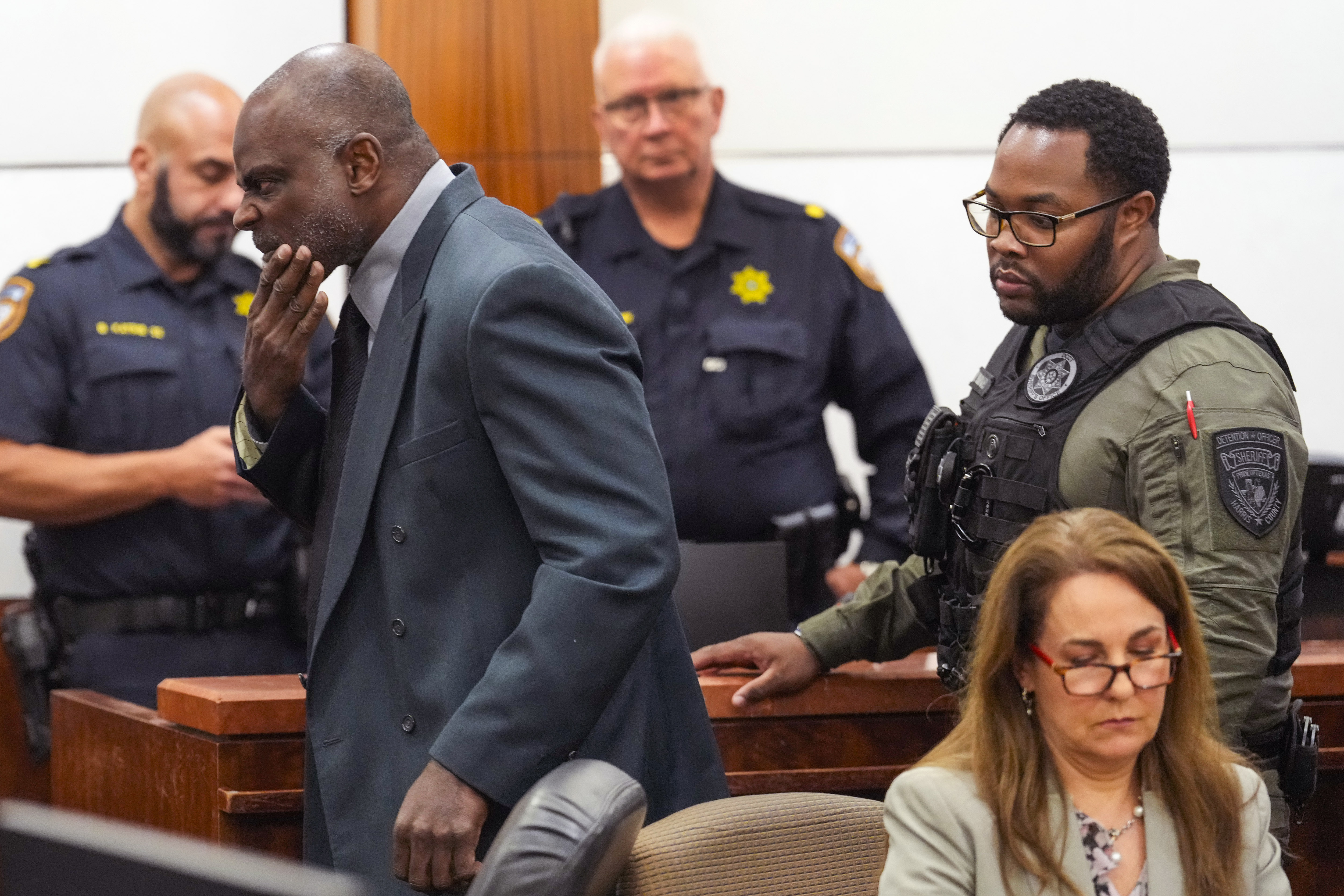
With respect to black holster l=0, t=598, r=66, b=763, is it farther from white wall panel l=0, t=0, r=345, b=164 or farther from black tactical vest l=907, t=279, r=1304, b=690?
black tactical vest l=907, t=279, r=1304, b=690

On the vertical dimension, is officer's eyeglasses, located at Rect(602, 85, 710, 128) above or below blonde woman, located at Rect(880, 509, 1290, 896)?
above

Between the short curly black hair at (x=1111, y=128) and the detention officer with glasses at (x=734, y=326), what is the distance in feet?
4.65

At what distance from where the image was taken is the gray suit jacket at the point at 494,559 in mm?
1685

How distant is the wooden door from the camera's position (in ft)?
13.4

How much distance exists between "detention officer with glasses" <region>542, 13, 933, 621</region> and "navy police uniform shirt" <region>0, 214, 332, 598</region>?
0.72 meters

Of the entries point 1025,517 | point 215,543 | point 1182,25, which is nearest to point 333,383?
point 1025,517

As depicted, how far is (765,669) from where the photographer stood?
2.38 meters

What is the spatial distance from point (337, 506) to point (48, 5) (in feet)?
8.92

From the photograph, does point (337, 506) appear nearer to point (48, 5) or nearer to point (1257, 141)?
point (48, 5)

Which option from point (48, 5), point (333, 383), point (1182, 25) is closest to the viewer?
point (333, 383)

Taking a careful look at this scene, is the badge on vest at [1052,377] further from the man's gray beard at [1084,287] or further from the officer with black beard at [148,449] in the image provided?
the officer with black beard at [148,449]

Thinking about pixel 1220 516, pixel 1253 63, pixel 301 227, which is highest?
pixel 1253 63

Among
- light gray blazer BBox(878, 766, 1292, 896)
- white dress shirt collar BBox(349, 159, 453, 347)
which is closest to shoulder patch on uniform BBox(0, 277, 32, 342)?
white dress shirt collar BBox(349, 159, 453, 347)

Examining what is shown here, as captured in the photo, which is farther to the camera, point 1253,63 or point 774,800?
point 1253,63
